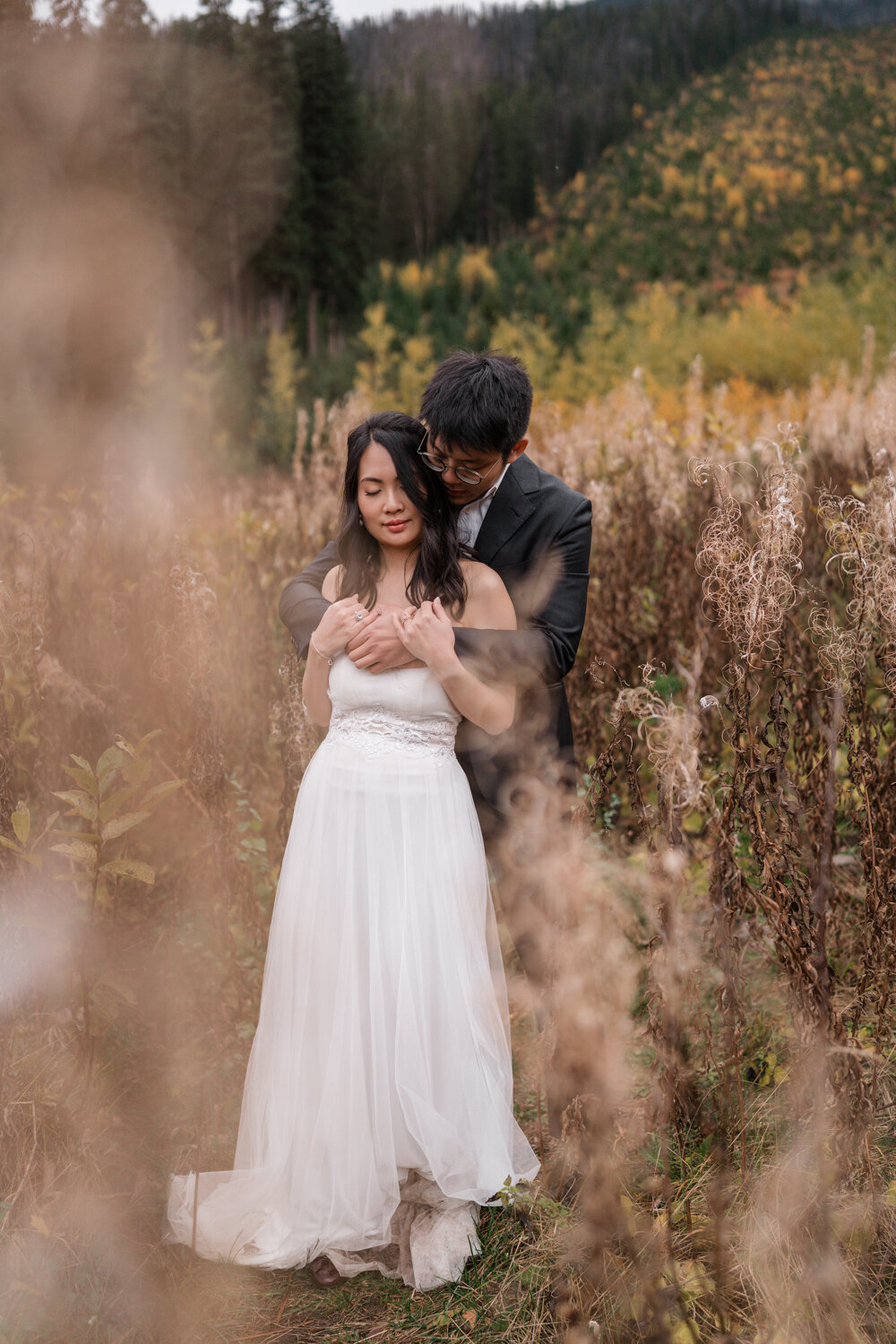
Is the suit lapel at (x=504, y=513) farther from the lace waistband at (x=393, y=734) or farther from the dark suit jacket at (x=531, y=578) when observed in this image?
the lace waistband at (x=393, y=734)

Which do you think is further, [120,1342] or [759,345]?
[759,345]

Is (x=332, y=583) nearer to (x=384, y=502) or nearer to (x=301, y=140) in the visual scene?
(x=384, y=502)

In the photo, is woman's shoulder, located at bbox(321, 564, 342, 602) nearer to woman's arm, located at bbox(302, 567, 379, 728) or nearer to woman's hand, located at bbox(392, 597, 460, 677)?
woman's arm, located at bbox(302, 567, 379, 728)

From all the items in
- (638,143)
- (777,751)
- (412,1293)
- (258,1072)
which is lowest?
(412,1293)

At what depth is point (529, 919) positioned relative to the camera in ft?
7.98

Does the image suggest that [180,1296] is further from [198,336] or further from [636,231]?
[636,231]

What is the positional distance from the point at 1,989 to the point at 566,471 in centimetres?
339

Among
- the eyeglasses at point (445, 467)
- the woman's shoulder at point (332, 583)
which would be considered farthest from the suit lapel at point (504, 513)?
the woman's shoulder at point (332, 583)

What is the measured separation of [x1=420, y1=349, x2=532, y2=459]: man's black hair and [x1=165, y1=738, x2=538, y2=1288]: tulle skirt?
0.75 meters

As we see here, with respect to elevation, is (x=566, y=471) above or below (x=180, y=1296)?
above

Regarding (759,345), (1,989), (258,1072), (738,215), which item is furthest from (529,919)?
(738,215)

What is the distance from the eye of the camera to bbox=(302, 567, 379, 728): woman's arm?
6.89ft

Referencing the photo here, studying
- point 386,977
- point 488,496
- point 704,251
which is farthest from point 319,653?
point 704,251

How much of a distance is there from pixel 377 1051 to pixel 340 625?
0.98 meters
